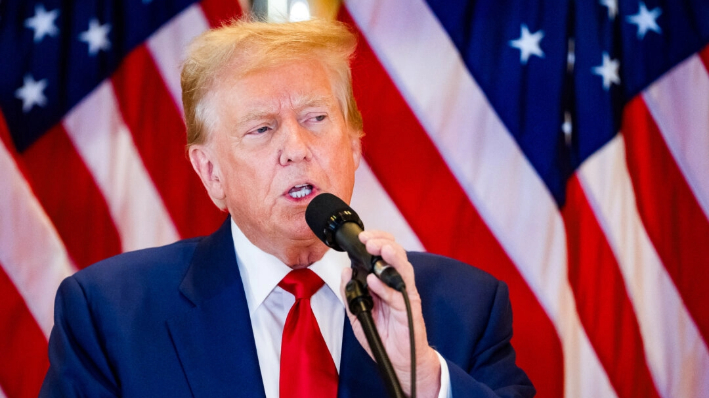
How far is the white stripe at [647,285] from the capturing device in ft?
8.79

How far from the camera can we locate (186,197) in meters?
2.72

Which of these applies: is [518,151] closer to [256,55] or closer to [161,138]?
[256,55]

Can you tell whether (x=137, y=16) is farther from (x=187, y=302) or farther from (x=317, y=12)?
(x=187, y=302)

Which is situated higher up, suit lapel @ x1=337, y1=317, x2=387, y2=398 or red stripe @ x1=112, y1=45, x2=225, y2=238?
red stripe @ x1=112, y1=45, x2=225, y2=238

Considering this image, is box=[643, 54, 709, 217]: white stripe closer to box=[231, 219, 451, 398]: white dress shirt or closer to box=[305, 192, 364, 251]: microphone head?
box=[231, 219, 451, 398]: white dress shirt

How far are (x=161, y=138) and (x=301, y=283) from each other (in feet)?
3.70

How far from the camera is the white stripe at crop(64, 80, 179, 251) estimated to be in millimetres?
2645

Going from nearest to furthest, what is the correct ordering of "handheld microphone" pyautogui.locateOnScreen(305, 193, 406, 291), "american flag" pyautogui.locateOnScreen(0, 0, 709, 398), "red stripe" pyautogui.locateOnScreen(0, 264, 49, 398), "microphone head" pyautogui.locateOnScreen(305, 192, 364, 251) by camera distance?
"handheld microphone" pyautogui.locateOnScreen(305, 193, 406, 291)
"microphone head" pyautogui.locateOnScreen(305, 192, 364, 251)
"red stripe" pyautogui.locateOnScreen(0, 264, 49, 398)
"american flag" pyautogui.locateOnScreen(0, 0, 709, 398)

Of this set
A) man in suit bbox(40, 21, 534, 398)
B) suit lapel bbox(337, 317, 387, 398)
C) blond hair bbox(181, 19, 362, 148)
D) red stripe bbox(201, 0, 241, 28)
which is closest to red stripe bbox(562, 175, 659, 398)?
man in suit bbox(40, 21, 534, 398)

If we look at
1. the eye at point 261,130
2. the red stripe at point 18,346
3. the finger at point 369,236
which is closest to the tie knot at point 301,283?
the eye at point 261,130

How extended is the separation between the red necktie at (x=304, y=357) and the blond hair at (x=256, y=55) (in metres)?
0.55

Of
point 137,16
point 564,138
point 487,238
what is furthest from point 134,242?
point 564,138

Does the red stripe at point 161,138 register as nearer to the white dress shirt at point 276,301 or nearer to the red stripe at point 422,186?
the red stripe at point 422,186

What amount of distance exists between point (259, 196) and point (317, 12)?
3.87 ft
